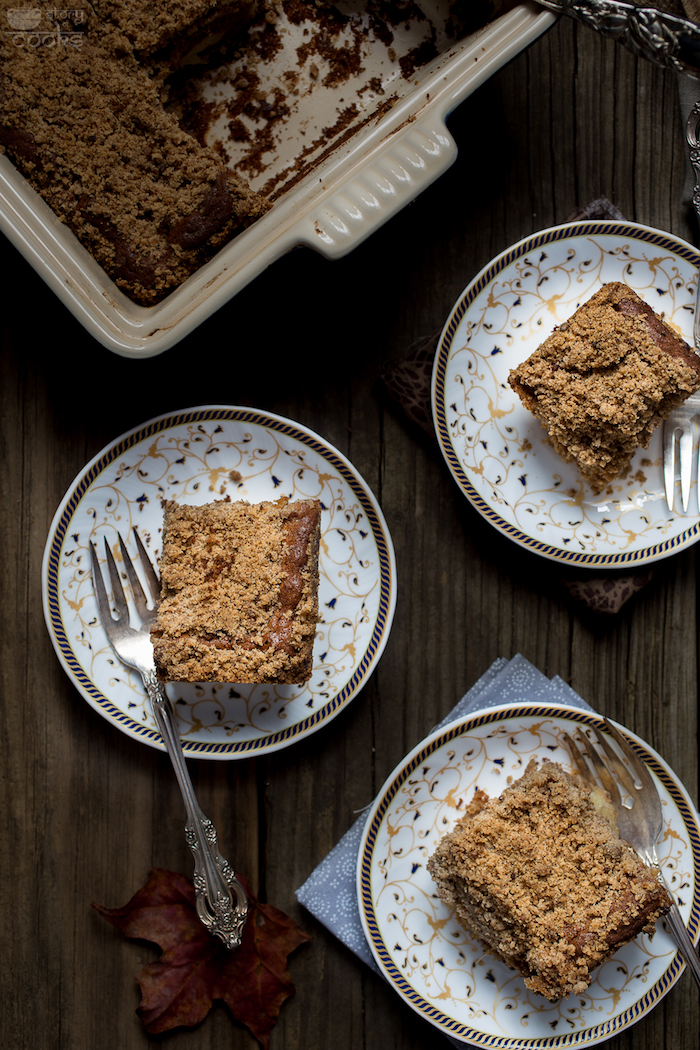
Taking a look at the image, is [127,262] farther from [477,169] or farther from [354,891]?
[354,891]

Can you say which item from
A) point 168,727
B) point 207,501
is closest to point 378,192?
point 207,501

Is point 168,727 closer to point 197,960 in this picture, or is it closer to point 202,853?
point 202,853

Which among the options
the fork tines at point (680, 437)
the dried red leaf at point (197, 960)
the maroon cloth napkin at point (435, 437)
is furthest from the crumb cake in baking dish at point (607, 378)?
the dried red leaf at point (197, 960)

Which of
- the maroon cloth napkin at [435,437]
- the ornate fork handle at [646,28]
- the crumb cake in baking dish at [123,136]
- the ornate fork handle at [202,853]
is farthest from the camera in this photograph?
the maroon cloth napkin at [435,437]

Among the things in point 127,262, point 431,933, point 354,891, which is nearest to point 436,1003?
point 431,933

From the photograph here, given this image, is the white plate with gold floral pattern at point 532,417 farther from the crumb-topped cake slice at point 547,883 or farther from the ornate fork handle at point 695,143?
the crumb-topped cake slice at point 547,883

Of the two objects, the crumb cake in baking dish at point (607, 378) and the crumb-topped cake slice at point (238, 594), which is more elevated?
the crumb cake in baking dish at point (607, 378)

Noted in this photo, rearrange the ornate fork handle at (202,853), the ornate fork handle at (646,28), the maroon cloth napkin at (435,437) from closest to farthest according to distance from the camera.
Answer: the ornate fork handle at (646,28), the ornate fork handle at (202,853), the maroon cloth napkin at (435,437)
